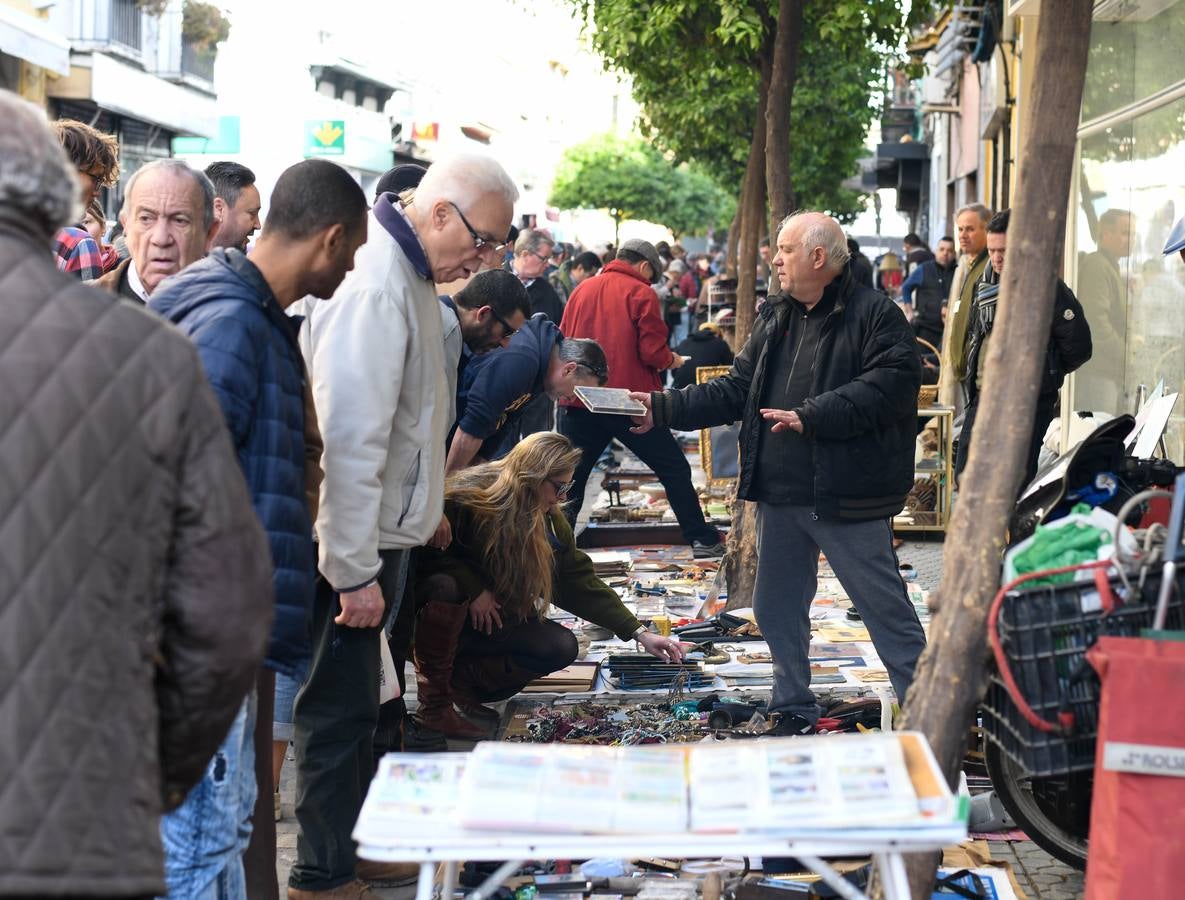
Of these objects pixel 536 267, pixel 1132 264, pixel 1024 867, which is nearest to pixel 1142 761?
pixel 1024 867

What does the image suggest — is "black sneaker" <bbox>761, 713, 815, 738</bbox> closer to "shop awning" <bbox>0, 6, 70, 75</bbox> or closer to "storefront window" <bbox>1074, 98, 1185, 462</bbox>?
"storefront window" <bbox>1074, 98, 1185, 462</bbox>

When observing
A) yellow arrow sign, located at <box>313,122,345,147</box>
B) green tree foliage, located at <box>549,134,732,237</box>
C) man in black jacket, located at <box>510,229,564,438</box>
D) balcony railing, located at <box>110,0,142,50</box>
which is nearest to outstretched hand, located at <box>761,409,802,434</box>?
man in black jacket, located at <box>510,229,564,438</box>

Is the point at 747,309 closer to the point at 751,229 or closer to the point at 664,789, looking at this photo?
the point at 751,229

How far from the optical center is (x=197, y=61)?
110 ft

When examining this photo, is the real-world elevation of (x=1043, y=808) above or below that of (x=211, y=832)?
below

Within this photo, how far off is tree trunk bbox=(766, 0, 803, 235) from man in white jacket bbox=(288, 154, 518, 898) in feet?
15.5

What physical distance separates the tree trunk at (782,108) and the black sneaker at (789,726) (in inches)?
151

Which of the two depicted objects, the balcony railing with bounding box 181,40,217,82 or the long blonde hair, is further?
the balcony railing with bounding box 181,40,217,82

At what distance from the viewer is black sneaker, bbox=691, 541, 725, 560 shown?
10.7 meters

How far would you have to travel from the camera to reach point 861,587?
19.4 feet

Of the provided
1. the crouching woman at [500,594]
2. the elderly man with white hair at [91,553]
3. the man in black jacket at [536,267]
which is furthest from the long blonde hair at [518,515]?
the man in black jacket at [536,267]

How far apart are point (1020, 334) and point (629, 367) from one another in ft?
23.6

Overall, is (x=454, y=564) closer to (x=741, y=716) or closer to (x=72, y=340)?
(x=741, y=716)

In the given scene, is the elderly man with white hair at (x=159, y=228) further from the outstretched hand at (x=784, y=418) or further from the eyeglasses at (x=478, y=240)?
the outstretched hand at (x=784, y=418)
